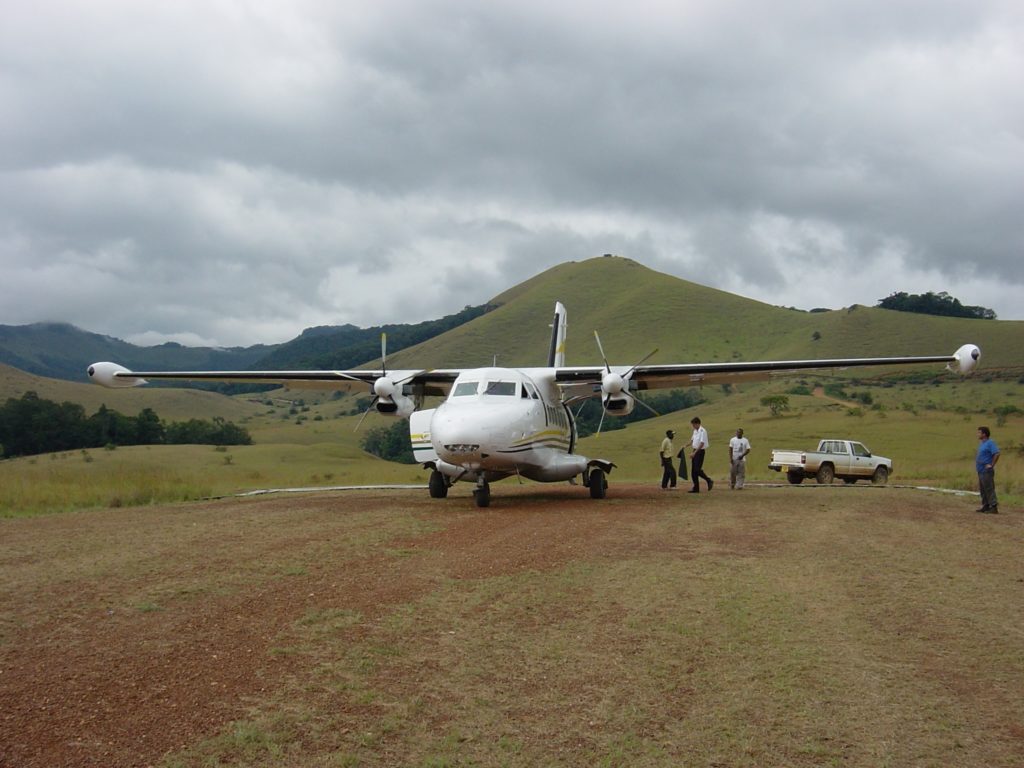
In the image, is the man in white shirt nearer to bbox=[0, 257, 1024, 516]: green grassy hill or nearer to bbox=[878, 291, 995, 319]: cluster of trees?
bbox=[0, 257, 1024, 516]: green grassy hill

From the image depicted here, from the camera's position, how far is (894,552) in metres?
11.4

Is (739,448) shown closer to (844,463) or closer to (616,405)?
(616,405)

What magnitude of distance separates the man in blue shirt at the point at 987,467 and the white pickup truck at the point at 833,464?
48.4 ft

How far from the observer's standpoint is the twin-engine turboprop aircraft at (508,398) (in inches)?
690

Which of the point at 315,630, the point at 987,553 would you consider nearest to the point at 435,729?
the point at 315,630

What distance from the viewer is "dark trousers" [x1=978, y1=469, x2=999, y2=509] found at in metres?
16.8

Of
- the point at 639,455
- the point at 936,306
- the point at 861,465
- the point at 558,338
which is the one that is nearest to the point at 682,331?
the point at 936,306

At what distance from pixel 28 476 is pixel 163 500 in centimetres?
699

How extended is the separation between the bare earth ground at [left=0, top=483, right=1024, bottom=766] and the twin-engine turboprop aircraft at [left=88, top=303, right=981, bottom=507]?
5.35 m

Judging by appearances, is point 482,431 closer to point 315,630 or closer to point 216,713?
point 315,630

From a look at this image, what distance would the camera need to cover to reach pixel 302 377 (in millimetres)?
23078

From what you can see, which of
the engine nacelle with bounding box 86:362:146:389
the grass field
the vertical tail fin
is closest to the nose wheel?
the grass field

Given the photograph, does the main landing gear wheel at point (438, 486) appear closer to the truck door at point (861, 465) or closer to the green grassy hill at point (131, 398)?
the truck door at point (861, 465)

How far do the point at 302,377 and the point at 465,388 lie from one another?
6061 millimetres
